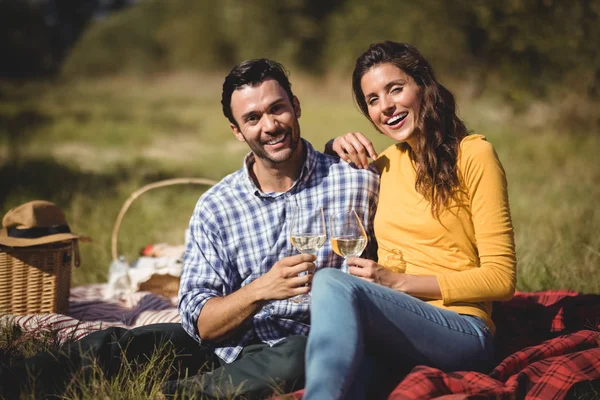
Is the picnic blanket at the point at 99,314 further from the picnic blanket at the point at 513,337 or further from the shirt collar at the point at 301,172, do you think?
the shirt collar at the point at 301,172

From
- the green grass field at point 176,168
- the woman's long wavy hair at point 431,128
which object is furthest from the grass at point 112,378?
the green grass field at point 176,168

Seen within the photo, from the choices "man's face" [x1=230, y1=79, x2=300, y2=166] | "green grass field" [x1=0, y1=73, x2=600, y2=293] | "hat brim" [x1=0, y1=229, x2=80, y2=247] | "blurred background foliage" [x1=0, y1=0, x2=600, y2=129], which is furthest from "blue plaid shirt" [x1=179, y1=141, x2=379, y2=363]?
"blurred background foliage" [x1=0, y1=0, x2=600, y2=129]

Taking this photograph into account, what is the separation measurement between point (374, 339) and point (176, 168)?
849 centimetres

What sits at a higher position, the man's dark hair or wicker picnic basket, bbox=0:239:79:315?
the man's dark hair

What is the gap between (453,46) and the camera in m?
17.5

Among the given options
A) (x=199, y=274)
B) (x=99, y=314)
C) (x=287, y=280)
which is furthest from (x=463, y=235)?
(x=99, y=314)

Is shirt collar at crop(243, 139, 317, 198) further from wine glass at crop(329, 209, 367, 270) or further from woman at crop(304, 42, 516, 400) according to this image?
wine glass at crop(329, 209, 367, 270)

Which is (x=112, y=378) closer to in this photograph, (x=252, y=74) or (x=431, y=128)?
(x=252, y=74)

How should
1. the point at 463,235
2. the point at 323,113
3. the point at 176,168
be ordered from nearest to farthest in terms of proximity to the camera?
the point at 463,235 < the point at 176,168 < the point at 323,113

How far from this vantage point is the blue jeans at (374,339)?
90.8 inches

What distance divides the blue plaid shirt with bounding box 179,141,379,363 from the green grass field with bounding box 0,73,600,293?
1942 millimetres

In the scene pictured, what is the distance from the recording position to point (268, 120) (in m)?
3.27

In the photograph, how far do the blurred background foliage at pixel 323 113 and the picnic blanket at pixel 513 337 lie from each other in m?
0.60

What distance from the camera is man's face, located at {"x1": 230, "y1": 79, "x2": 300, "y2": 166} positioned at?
3279 millimetres
